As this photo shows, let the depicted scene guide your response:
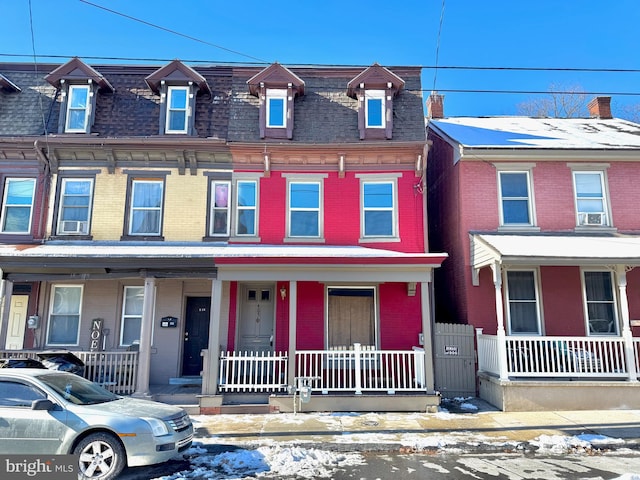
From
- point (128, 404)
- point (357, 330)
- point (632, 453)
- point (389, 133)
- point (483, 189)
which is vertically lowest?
point (632, 453)

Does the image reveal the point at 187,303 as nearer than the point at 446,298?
Yes

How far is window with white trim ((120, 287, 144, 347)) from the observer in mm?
11273

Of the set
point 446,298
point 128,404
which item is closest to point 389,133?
point 446,298

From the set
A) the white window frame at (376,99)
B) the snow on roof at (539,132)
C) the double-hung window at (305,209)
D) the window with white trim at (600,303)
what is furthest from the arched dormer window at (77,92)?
the window with white trim at (600,303)

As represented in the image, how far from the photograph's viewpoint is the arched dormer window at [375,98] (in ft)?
39.4

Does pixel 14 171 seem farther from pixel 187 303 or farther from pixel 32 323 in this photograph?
pixel 187 303

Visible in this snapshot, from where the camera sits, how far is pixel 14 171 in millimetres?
11664

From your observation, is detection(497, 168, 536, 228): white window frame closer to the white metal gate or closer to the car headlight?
the white metal gate

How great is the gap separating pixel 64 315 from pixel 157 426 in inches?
292

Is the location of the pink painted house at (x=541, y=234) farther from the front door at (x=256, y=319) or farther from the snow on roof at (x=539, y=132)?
the front door at (x=256, y=319)

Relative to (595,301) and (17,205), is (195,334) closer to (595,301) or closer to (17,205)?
(17,205)

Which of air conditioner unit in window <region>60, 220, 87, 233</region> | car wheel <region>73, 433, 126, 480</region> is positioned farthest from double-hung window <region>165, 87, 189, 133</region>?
car wheel <region>73, 433, 126, 480</region>

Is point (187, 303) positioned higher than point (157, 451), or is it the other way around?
point (187, 303)

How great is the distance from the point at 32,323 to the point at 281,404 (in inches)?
275
